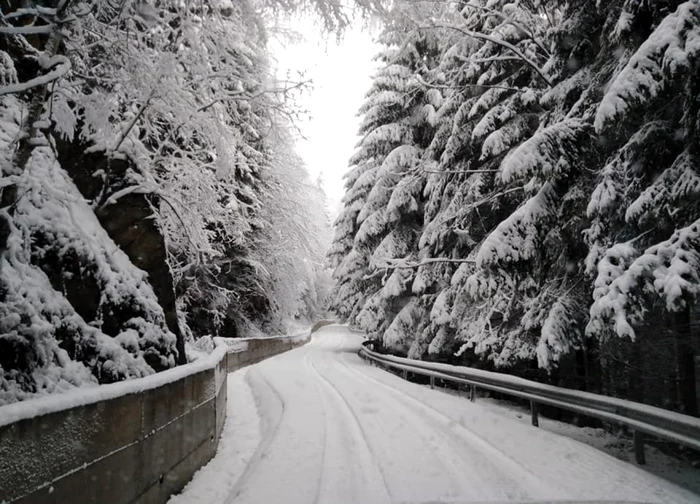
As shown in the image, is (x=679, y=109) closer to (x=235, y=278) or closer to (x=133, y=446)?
(x=133, y=446)

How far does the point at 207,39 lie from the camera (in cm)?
571

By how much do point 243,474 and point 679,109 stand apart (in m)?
6.97

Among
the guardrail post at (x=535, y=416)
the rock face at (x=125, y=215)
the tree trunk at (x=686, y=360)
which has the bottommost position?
the guardrail post at (x=535, y=416)

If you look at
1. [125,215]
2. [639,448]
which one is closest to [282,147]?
[125,215]

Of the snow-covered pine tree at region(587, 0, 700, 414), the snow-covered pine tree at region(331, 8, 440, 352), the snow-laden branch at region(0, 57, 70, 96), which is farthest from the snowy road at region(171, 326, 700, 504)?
the snow-covered pine tree at region(331, 8, 440, 352)

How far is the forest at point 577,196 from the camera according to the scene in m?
5.19

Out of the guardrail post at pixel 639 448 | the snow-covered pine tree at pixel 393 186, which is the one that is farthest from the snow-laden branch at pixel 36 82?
the snow-covered pine tree at pixel 393 186

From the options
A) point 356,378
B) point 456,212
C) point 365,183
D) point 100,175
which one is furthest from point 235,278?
point 100,175

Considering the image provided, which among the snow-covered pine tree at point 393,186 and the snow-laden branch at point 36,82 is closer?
the snow-laden branch at point 36,82

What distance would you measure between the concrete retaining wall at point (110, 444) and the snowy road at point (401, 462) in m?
0.51

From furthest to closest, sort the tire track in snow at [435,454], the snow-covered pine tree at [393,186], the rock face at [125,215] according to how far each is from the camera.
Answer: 1. the snow-covered pine tree at [393,186]
2. the rock face at [125,215]
3. the tire track in snow at [435,454]

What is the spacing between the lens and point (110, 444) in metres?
3.33

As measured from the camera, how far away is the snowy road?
14.9 feet

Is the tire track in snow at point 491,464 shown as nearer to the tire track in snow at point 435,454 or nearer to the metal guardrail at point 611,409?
the tire track in snow at point 435,454
